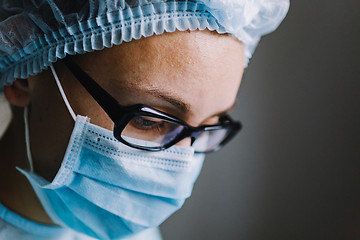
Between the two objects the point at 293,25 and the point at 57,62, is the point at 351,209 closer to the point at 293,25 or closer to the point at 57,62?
the point at 293,25

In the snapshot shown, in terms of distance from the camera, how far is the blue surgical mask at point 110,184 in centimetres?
86

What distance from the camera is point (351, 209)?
54.9 inches

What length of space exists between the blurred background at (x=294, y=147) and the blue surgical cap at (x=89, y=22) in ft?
2.07

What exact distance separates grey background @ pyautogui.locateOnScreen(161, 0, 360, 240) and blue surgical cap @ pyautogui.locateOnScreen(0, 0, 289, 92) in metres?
0.63

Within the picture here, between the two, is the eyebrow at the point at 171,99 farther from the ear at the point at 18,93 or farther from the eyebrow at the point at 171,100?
the ear at the point at 18,93

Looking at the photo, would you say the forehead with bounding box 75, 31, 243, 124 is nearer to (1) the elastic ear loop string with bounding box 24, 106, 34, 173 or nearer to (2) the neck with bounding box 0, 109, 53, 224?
(1) the elastic ear loop string with bounding box 24, 106, 34, 173

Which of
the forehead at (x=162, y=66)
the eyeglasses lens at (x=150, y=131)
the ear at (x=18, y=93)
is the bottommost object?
the eyeglasses lens at (x=150, y=131)

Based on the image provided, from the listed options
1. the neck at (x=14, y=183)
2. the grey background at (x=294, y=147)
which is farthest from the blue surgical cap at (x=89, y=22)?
the grey background at (x=294, y=147)

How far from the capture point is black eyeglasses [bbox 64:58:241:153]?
0.83 metres

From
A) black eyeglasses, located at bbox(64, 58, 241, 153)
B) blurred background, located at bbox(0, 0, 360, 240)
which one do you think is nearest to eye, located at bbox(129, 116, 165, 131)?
black eyeglasses, located at bbox(64, 58, 241, 153)

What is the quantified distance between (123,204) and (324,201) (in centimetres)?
93

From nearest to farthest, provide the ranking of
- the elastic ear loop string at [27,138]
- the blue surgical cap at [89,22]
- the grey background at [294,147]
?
the blue surgical cap at [89,22] → the elastic ear loop string at [27,138] → the grey background at [294,147]

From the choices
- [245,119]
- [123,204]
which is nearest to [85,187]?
[123,204]

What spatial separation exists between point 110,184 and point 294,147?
0.92 metres
